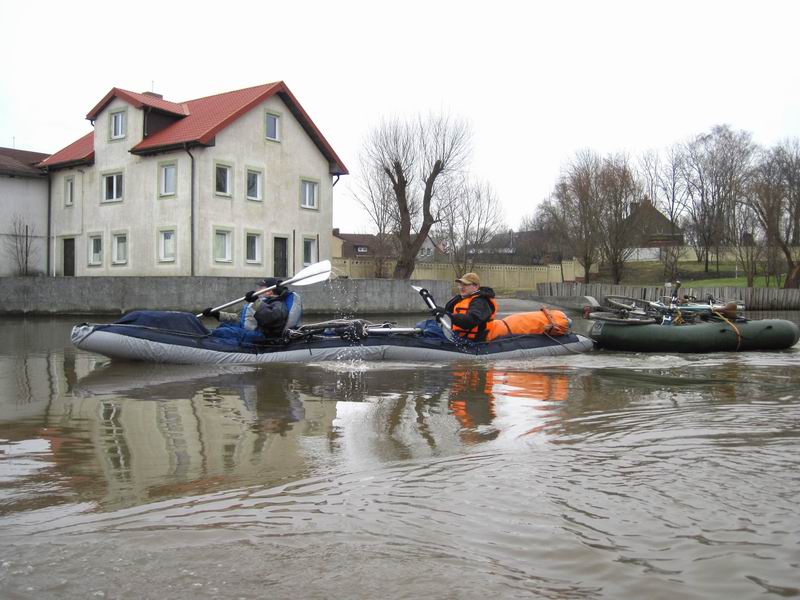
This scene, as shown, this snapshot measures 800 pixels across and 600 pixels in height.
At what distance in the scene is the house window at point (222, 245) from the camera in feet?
95.4

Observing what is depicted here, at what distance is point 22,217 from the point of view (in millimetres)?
32344

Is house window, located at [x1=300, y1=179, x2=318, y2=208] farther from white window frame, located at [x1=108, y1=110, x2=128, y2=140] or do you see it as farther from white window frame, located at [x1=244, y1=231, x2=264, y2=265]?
white window frame, located at [x1=108, y1=110, x2=128, y2=140]

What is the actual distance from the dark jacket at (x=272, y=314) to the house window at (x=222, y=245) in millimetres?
17898

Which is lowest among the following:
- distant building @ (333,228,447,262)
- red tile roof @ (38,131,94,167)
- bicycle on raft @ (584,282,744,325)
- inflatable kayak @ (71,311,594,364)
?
inflatable kayak @ (71,311,594,364)

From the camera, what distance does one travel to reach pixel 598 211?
40812mm

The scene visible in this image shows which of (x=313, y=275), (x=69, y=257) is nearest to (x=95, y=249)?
(x=69, y=257)

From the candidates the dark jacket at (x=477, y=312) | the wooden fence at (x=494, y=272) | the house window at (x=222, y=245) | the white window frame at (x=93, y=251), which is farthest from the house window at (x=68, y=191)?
the dark jacket at (x=477, y=312)

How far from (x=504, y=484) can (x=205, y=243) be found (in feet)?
82.1

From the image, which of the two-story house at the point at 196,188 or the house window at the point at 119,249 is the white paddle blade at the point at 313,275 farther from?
the house window at the point at 119,249

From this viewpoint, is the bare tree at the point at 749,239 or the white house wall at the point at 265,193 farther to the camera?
the bare tree at the point at 749,239

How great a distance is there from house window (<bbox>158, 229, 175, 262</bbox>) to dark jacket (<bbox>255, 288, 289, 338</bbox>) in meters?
18.3

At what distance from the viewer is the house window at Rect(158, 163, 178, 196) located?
28984 mm

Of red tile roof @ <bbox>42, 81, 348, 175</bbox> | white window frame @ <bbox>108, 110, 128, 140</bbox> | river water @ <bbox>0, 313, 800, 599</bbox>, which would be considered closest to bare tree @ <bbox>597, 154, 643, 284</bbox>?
red tile roof @ <bbox>42, 81, 348, 175</bbox>

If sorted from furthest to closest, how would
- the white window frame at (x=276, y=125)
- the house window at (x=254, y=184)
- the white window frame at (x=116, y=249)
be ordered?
the white window frame at (x=276, y=125)
the white window frame at (x=116, y=249)
the house window at (x=254, y=184)
